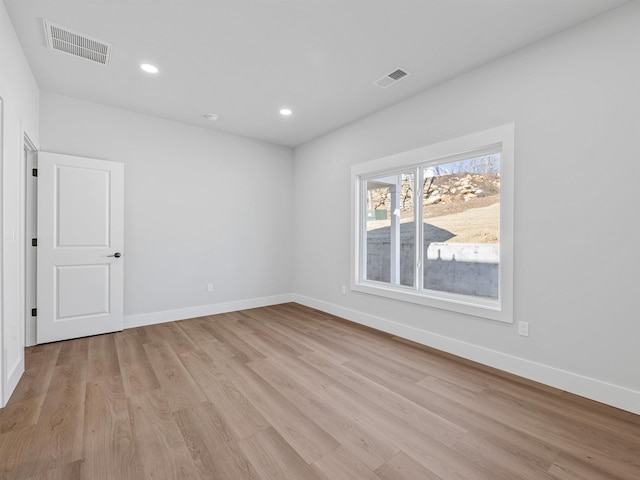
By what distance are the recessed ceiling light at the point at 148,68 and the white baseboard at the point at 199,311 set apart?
2971 millimetres

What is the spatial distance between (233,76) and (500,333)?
3.63 m

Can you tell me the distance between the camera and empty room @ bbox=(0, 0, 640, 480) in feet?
5.99

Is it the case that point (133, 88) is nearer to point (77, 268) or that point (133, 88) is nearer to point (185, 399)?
point (77, 268)

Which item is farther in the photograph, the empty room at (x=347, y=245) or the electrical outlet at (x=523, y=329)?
the electrical outlet at (x=523, y=329)

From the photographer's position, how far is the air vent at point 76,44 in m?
2.45

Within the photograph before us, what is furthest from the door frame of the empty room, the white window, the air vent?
the white window

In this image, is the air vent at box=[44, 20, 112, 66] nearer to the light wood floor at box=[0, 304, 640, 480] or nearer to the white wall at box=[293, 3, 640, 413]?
the light wood floor at box=[0, 304, 640, 480]

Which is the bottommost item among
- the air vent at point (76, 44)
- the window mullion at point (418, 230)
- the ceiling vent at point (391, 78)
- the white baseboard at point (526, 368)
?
the white baseboard at point (526, 368)

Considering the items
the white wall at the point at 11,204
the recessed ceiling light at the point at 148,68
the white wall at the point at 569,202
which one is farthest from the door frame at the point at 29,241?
the white wall at the point at 569,202

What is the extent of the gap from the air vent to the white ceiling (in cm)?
7

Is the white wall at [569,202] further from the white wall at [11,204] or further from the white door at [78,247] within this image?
the white door at [78,247]

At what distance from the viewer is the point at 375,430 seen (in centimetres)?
188

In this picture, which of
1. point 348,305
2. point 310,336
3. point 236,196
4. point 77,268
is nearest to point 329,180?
point 236,196

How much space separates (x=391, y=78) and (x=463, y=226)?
174 cm
